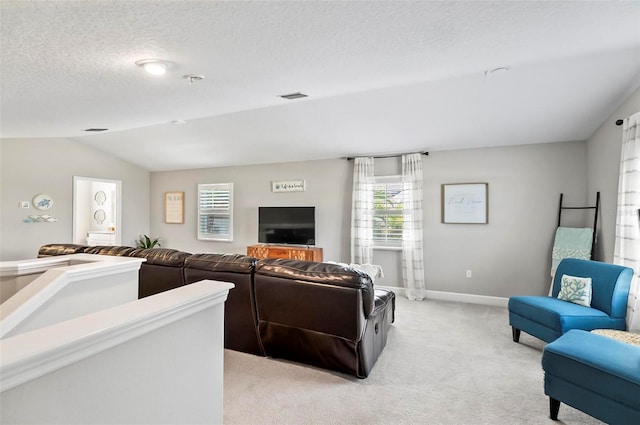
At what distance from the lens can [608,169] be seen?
3742 millimetres

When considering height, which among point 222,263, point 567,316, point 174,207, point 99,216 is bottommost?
point 567,316

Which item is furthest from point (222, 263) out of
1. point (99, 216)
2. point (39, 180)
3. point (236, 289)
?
point (99, 216)

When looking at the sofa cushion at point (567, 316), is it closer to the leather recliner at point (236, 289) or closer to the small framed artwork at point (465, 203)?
the small framed artwork at point (465, 203)

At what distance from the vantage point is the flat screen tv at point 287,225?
605 cm

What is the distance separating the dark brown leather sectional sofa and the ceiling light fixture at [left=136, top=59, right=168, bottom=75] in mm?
1572

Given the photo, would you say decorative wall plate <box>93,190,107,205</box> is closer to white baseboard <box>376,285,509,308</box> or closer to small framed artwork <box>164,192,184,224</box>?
small framed artwork <box>164,192,184,224</box>

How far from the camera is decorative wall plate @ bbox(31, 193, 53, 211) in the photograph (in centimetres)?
589

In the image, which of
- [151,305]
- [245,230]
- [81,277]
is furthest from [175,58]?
[245,230]

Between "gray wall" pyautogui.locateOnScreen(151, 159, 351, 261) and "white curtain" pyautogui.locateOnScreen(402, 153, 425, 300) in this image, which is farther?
"gray wall" pyautogui.locateOnScreen(151, 159, 351, 261)

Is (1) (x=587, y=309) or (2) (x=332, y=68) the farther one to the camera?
(1) (x=587, y=309)

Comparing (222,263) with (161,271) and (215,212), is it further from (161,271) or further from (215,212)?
(215,212)

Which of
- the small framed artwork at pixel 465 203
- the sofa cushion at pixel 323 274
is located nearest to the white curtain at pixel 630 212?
the small framed artwork at pixel 465 203

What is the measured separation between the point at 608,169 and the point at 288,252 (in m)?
4.56

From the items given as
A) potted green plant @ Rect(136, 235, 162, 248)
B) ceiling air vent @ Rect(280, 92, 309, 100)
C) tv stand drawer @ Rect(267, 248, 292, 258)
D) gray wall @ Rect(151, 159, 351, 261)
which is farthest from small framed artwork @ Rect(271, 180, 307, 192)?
potted green plant @ Rect(136, 235, 162, 248)
